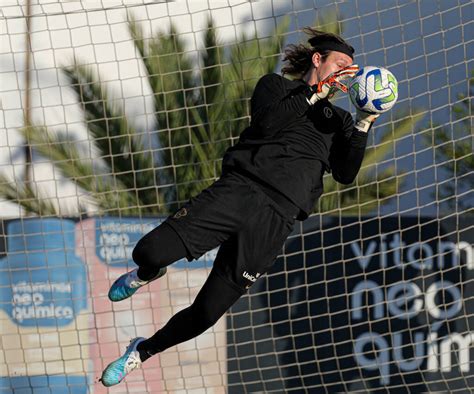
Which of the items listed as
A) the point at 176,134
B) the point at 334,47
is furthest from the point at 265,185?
the point at 176,134

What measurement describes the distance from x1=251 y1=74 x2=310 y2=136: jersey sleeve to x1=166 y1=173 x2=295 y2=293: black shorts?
0.24m

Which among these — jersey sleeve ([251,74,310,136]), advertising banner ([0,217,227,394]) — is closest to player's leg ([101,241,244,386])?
jersey sleeve ([251,74,310,136])

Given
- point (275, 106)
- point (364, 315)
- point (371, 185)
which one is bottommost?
point (364, 315)

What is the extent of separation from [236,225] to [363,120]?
67 centimetres

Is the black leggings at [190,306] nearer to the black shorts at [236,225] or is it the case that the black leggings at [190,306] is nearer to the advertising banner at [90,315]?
the black shorts at [236,225]

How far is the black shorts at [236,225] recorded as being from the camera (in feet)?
14.0

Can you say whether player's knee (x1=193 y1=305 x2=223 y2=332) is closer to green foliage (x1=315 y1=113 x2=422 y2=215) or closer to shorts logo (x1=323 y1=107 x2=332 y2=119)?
shorts logo (x1=323 y1=107 x2=332 y2=119)

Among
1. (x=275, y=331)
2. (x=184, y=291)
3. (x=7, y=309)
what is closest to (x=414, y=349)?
(x=275, y=331)

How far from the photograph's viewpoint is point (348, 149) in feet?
14.5

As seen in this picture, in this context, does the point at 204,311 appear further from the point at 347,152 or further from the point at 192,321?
the point at 347,152

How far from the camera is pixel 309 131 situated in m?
4.40

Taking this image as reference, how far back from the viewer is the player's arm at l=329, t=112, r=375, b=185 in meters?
4.34

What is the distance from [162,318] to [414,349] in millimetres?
1790

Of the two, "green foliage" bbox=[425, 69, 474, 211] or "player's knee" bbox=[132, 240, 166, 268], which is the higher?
"player's knee" bbox=[132, 240, 166, 268]
